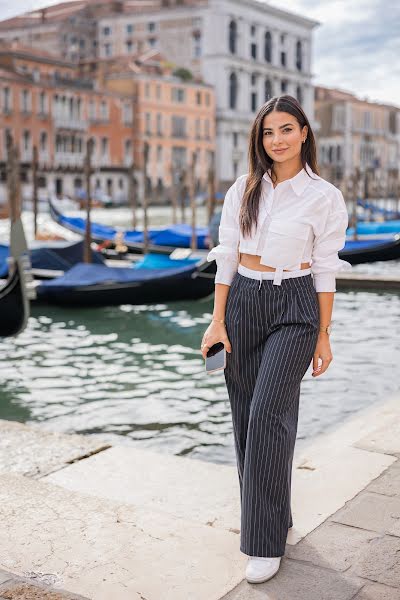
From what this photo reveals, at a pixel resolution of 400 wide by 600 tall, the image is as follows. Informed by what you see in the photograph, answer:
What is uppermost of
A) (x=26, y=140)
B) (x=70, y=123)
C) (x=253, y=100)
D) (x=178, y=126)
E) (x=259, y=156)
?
(x=253, y=100)

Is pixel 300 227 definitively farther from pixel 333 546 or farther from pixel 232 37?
pixel 232 37

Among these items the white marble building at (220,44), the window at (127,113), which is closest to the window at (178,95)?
the window at (127,113)

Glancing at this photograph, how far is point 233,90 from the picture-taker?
1367 inches

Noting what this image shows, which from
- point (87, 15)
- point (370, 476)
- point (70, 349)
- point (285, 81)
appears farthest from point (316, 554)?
point (285, 81)

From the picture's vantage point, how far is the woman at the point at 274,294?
56.3 inches

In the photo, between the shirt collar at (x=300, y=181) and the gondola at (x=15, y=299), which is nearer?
the shirt collar at (x=300, y=181)

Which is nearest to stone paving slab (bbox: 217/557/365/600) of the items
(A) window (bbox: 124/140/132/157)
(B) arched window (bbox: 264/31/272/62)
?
(A) window (bbox: 124/140/132/157)

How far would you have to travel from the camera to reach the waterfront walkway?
1.38 meters

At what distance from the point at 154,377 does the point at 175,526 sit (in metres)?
2.71

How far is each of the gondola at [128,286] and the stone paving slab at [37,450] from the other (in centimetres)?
404

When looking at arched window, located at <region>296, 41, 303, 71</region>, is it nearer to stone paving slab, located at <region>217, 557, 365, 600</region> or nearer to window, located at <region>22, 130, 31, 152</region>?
window, located at <region>22, 130, 31, 152</region>

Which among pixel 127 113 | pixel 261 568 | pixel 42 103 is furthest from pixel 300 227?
pixel 127 113

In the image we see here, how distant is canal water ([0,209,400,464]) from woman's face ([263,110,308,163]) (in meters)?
1.58

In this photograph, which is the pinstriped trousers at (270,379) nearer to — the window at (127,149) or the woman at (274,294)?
the woman at (274,294)
